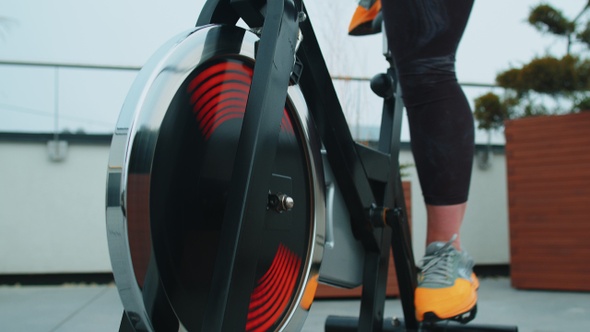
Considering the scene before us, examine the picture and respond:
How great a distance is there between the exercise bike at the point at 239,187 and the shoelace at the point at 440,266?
3.1 inches

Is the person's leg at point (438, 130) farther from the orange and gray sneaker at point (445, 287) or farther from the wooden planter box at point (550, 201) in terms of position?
the wooden planter box at point (550, 201)

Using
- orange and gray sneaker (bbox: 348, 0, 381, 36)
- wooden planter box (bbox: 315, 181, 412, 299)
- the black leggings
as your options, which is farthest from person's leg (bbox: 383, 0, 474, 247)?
wooden planter box (bbox: 315, 181, 412, 299)

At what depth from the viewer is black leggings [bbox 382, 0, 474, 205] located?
0.93m

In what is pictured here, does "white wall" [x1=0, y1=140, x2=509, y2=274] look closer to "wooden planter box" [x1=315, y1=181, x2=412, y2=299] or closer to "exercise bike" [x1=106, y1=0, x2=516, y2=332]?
"wooden planter box" [x1=315, y1=181, x2=412, y2=299]

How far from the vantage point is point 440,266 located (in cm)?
100

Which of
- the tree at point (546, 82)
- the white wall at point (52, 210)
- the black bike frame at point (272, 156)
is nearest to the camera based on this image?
the black bike frame at point (272, 156)

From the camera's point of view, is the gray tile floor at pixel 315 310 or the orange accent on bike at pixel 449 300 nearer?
the orange accent on bike at pixel 449 300

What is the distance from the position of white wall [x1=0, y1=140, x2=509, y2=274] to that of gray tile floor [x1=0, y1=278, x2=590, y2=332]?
29 centimetres

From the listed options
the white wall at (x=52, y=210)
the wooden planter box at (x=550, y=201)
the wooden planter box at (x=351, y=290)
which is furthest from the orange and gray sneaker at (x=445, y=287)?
the white wall at (x=52, y=210)

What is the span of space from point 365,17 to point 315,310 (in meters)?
1.08

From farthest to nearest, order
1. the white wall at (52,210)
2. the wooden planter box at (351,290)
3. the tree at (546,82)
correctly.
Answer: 1. the white wall at (52,210)
2. the tree at (546,82)
3. the wooden planter box at (351,290)

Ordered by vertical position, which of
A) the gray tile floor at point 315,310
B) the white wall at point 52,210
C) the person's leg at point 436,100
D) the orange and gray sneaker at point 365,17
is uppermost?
the orange and gray sneaker at point 365,17

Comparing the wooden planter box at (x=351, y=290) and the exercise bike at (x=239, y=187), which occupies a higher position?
the exercise bike at (x=239, y=187)

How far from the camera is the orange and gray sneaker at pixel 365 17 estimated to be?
1293 mm
